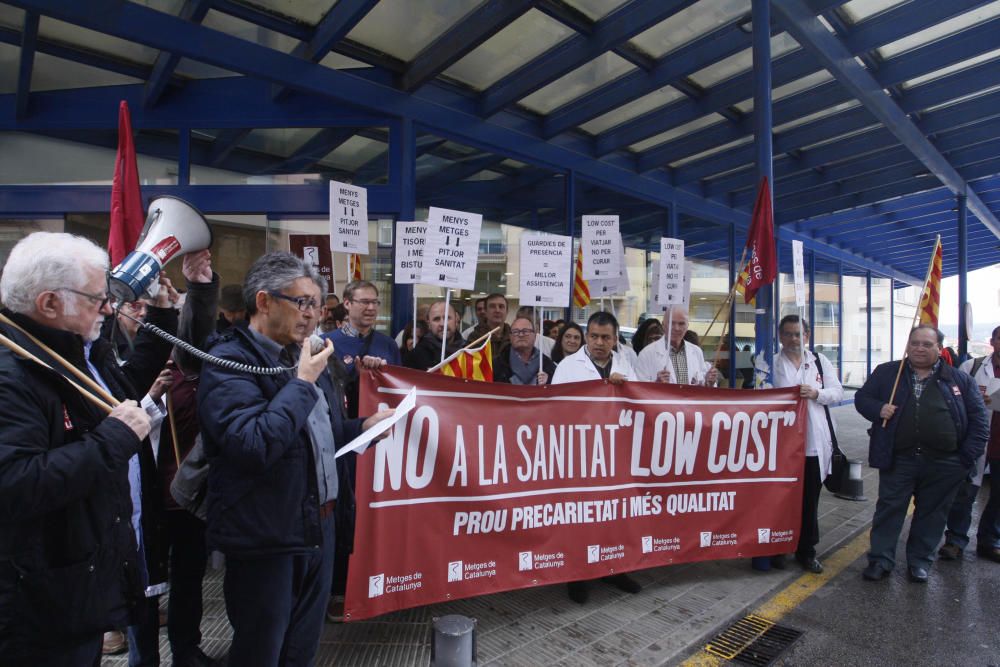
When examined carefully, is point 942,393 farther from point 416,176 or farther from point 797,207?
point 797,207

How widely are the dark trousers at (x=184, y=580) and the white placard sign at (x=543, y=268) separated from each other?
111 inches

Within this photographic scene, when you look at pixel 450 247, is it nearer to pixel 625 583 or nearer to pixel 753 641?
pixel 625 583

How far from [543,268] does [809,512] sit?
280cm

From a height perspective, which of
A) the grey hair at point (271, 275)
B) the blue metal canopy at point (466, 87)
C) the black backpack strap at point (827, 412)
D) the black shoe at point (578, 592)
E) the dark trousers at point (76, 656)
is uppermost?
the blue metal canopy at point (466, 87)

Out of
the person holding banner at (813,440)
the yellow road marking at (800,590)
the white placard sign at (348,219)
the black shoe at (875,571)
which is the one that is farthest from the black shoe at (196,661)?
A: the black shoe at (875,571)

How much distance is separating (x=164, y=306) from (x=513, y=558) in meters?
2.37

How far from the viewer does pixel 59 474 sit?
1.56 meters

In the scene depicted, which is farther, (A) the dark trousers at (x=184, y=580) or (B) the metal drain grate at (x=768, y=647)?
(B) the metal drain grate at (x=768, y=647)

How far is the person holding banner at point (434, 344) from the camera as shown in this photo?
4992 millimetres

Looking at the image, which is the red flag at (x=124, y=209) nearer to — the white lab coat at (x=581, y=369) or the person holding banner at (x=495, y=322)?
the white lab coat at (x=581, y=369)

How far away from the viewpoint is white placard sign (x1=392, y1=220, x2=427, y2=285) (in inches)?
196

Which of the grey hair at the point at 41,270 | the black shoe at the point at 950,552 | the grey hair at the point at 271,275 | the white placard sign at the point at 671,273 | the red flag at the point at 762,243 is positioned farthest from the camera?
the red flag at the point at 762,243

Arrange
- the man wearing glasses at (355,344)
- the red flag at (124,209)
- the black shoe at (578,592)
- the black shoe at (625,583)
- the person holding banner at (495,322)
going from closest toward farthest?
the red flag at (124,209), the man wearing glasses at (355,344), the black shoe at (578,592), the black shoe at (625,583), the person holding banner at (495,322)

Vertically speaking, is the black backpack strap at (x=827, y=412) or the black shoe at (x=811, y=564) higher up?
the black backpack strap at (x=827, y=412)
